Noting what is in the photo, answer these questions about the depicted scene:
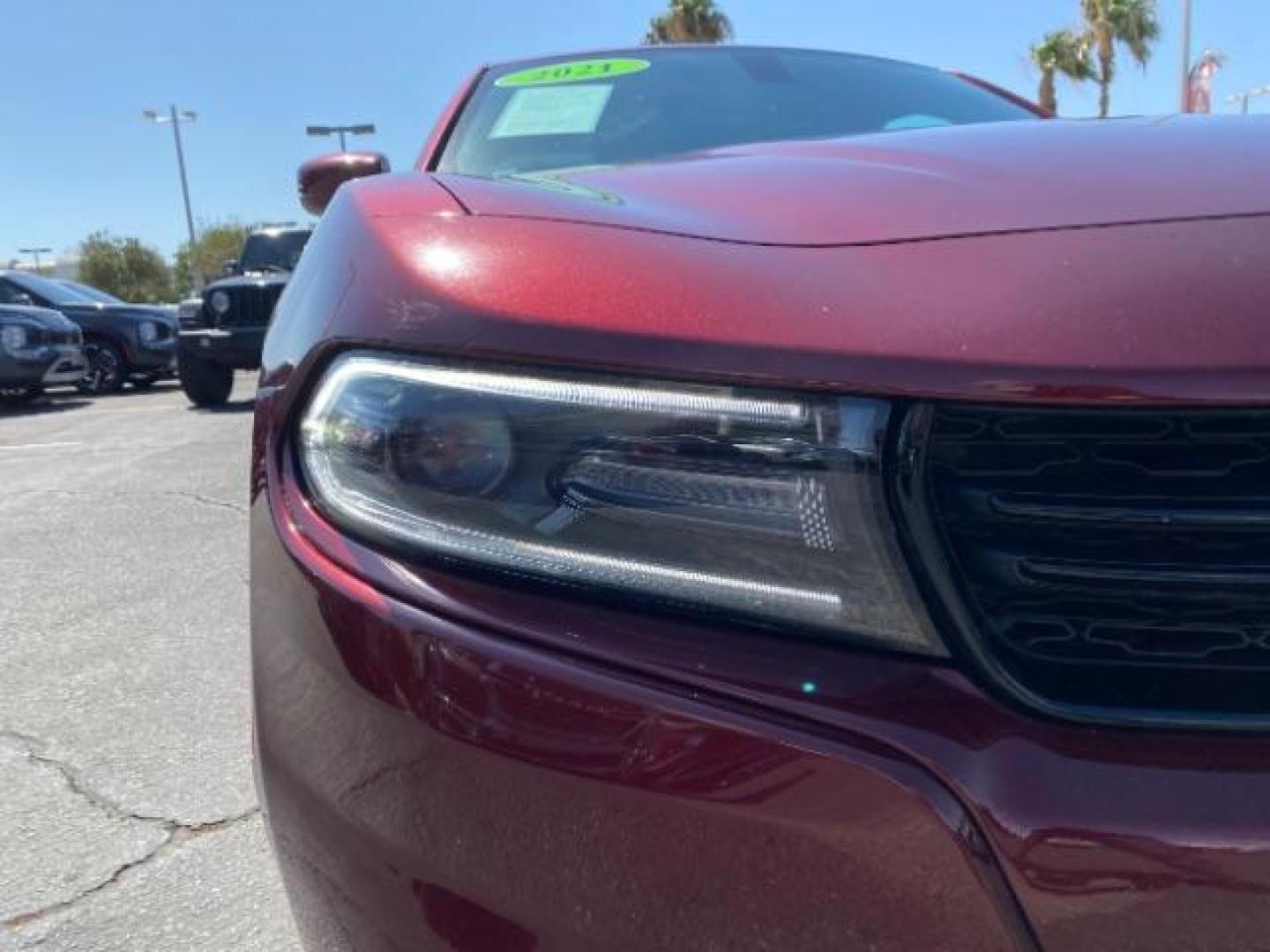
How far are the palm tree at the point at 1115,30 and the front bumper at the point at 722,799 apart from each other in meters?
27.5

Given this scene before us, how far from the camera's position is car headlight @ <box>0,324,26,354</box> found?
36.9ft

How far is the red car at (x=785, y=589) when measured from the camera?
0.78 metres

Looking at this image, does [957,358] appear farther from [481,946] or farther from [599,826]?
[481,946]

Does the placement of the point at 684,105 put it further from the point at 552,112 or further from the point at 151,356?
the point at 151,356

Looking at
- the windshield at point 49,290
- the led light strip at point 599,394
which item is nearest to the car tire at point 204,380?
the windshield at point 49,290

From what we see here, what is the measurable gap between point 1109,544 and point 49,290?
1598 cm

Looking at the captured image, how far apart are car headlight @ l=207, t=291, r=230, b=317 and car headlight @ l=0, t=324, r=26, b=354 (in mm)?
2125

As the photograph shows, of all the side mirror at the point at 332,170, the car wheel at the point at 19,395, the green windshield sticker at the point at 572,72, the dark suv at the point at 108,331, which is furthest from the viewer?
the dark suv at the point at 108,331

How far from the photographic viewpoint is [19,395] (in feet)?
41.5

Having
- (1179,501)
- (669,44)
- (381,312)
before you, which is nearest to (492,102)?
(669,44)

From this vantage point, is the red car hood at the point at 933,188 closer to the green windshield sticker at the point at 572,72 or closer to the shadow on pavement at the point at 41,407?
the green windshield sticker at the point at 572,72

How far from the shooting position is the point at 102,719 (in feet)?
9.08

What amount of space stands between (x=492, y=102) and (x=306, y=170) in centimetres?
47

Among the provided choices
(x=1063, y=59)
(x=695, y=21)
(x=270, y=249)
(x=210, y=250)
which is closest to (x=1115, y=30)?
(x=1063, y=59)
